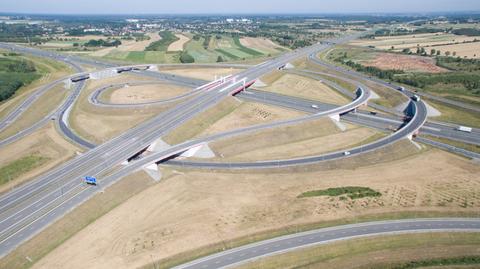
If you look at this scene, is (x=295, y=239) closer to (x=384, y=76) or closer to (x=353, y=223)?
(x=353, y=223)

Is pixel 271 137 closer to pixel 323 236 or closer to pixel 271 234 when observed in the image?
pixel 271 234

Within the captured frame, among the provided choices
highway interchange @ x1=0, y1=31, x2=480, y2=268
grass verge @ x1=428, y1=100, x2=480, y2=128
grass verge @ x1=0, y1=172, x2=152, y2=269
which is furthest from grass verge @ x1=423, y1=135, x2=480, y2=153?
grass verge @ x1=0, y1=172, x2=152, y2=269

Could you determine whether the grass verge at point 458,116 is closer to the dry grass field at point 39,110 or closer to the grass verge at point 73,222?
the grass verge at point 73,222

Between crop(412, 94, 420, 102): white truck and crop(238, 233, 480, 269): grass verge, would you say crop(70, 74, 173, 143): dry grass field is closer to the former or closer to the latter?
crop(238, 233, 480, 269): grass verge

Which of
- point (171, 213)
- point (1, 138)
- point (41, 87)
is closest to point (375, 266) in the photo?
point (171, 213)

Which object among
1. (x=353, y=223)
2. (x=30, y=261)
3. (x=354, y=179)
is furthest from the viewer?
(x=354, y=179)

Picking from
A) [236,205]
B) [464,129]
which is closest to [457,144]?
[464,129]
